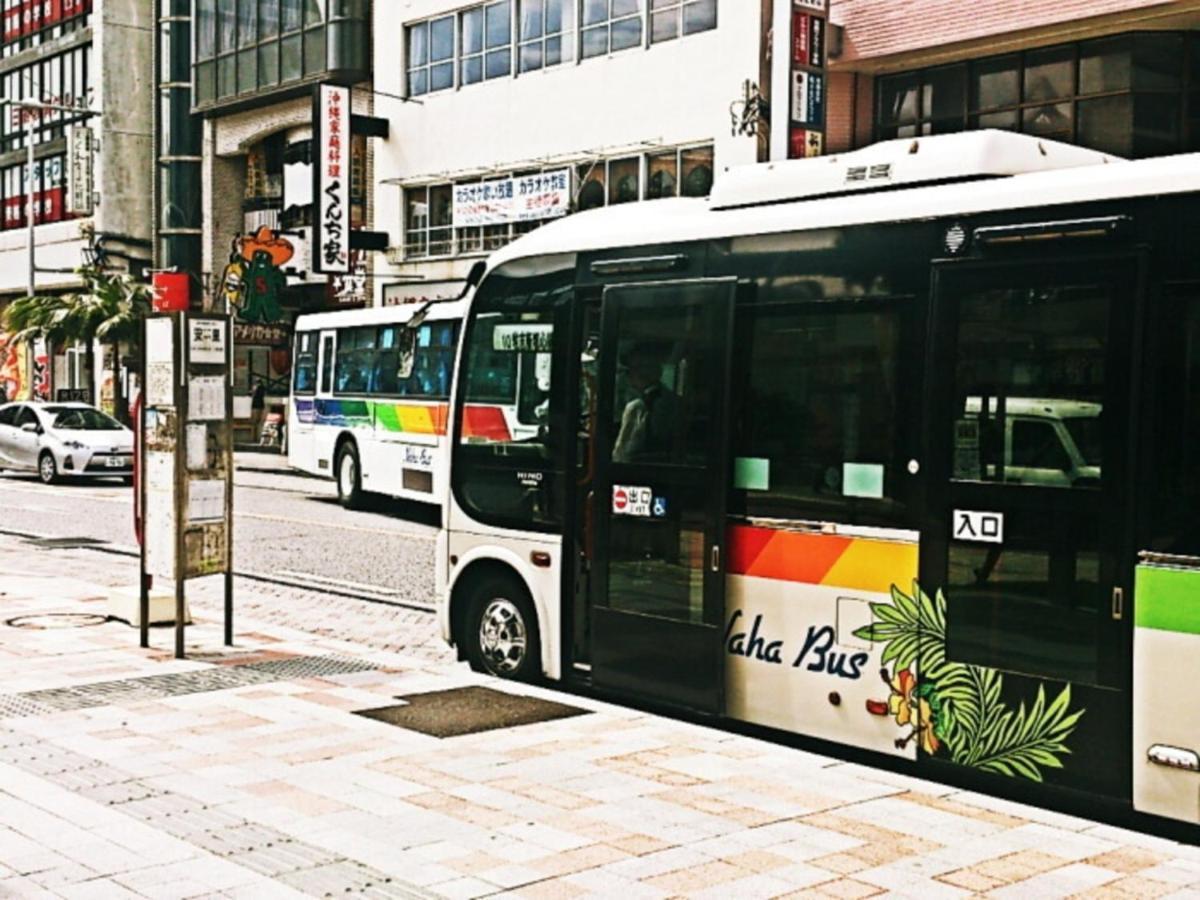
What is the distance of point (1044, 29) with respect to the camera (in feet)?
70.0

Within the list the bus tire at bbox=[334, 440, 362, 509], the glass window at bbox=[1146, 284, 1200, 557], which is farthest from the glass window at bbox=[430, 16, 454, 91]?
the glass window at bbox=[1146, 284, 1200, 557]

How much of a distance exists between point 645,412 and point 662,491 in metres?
0.48

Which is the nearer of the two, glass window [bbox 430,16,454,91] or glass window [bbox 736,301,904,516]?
glass window [bbox 736,301,904,516]

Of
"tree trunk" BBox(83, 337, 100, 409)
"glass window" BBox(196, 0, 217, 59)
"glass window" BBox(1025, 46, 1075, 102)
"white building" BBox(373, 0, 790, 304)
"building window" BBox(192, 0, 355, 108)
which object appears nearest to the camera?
"glass window" BBox(1025, 46, 1075, 102)

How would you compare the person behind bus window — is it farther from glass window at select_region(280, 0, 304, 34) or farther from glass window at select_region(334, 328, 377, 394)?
glass window at select_region(280, 0, 304, 34)

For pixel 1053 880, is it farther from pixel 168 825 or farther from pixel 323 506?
pixel 323 506

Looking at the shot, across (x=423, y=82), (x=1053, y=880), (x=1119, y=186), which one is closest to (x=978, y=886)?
(x=1053, y=880)

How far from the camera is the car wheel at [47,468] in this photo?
96.0 ft

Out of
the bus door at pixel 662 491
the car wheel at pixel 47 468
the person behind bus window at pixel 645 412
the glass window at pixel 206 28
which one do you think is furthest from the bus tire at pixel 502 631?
the glass window at pixel 206 28

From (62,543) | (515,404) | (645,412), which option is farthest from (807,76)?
(645,412)

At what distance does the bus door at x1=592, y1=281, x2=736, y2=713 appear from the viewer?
27.3 ft

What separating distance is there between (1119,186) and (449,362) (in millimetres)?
15897

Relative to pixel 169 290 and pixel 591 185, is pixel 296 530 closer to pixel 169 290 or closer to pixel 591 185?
pixel 591 185

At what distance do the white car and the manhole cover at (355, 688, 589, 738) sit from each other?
69.0 feet
